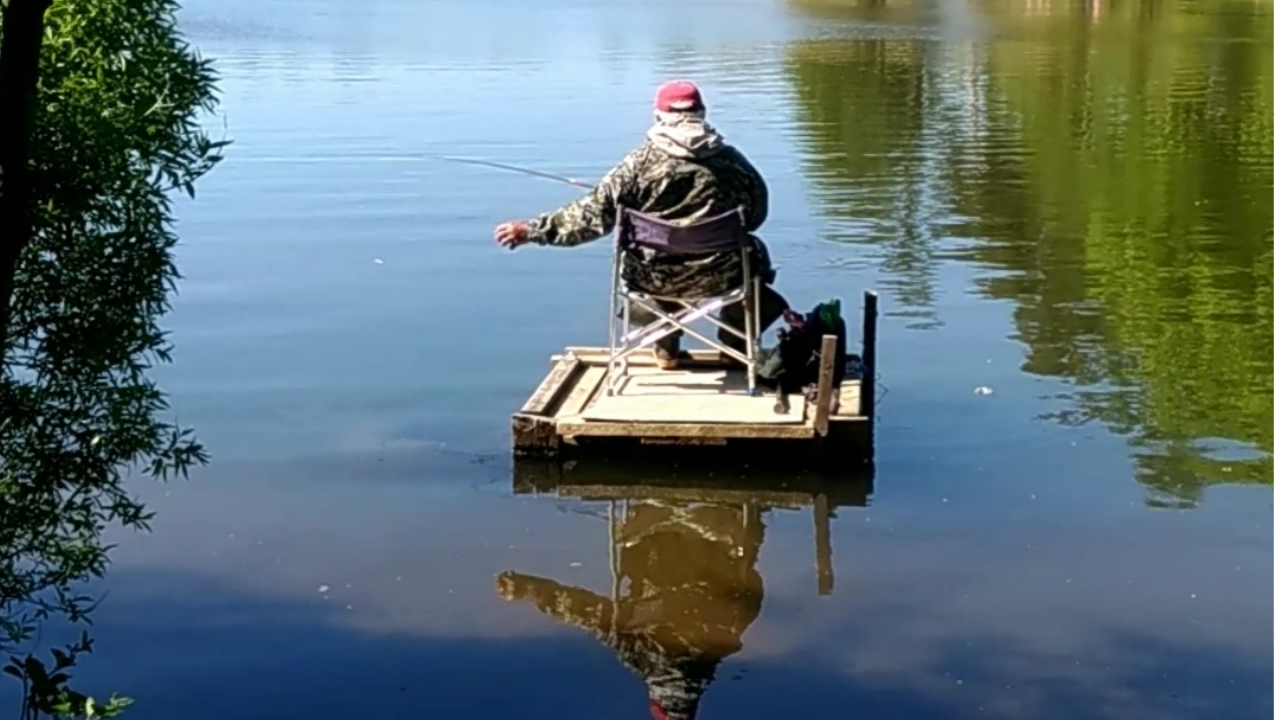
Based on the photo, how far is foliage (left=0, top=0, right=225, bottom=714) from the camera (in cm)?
491

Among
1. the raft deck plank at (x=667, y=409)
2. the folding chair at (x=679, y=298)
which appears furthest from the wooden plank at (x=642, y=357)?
the folding chair at (x=679, y=298)

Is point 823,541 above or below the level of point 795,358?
below

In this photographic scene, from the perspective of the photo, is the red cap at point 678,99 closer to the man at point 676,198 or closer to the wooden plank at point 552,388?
the man at point 676,198

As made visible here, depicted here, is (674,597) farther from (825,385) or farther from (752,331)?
(752,331)

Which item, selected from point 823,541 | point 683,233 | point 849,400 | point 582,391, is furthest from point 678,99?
point 823,541

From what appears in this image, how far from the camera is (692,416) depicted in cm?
831

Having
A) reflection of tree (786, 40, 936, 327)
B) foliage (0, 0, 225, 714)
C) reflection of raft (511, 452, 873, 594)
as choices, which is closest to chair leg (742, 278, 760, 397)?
reflection of raft (511, 452, 873, 594)

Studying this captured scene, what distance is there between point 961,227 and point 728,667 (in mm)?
9680

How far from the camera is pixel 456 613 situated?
22.1 feet

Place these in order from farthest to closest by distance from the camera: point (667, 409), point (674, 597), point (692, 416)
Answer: point (667, 409) → point (692, 416) → point (674, 597)

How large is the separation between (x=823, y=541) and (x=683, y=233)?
164 cm

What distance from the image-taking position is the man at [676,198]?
863cm

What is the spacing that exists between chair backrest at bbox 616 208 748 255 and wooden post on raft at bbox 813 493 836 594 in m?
1.21

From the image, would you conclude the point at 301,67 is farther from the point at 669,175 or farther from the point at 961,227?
the point at 669,175
